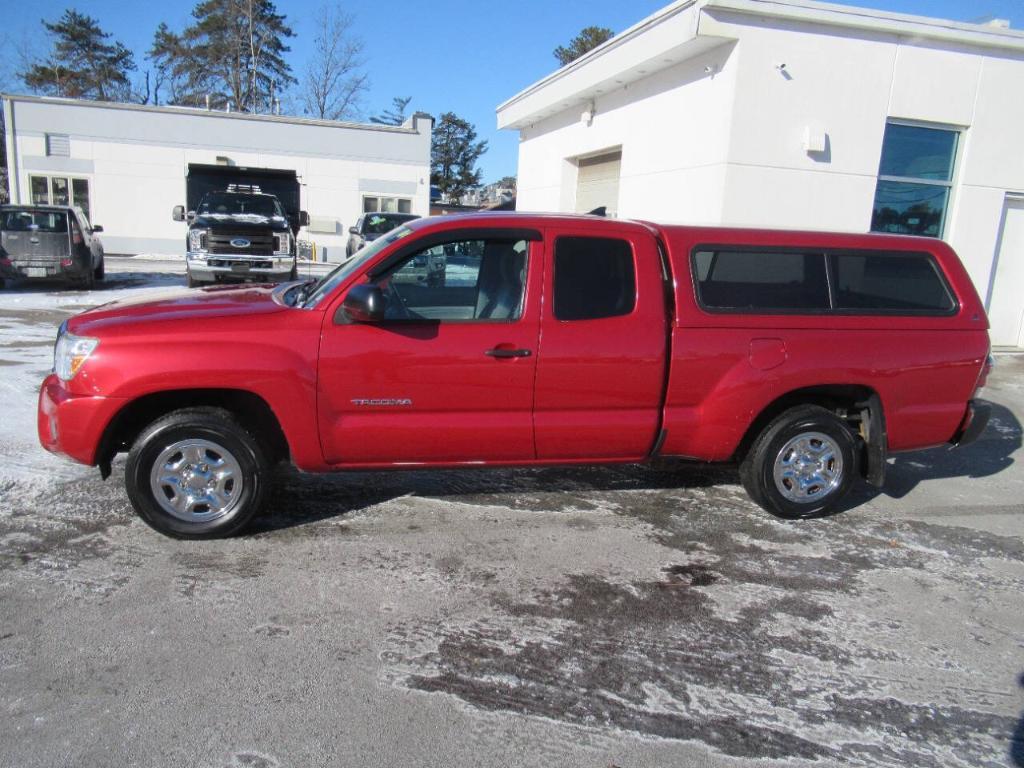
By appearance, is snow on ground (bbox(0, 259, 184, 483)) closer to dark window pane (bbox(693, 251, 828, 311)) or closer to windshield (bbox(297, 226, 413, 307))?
windshield (bbox(297, 226, 413, 307))

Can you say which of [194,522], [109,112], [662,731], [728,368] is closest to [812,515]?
[728,368]

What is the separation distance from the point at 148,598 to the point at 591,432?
100 inches

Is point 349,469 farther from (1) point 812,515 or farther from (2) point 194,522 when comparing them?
(1) point 812,515

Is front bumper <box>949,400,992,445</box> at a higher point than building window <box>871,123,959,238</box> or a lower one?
lower

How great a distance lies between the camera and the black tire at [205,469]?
4191 millimetres

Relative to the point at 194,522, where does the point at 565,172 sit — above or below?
above

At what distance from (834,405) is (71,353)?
474cm

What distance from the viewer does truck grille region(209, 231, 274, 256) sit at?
1459cm

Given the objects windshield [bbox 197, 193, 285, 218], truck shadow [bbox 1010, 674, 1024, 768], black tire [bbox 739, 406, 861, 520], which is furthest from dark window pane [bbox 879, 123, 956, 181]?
windshield [bbox 197, 193, 285, 218]

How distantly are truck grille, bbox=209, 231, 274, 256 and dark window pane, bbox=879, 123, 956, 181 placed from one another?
35.3ft

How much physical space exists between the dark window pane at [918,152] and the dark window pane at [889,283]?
6.22 m

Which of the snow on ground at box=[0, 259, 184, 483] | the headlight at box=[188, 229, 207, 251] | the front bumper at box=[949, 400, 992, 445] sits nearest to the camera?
the front bumper at box=[949, 400, 992, 445]

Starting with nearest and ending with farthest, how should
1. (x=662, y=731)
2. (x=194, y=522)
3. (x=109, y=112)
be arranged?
(x=662, y=731) < (x=194, y=522) < (x=109, y=112)

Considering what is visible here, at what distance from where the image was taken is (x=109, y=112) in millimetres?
27297
